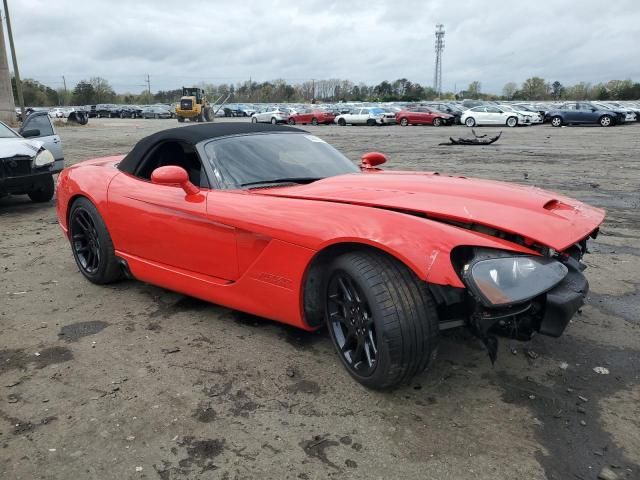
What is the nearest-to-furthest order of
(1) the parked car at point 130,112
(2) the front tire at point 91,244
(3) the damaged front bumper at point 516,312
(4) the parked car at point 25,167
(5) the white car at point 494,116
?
1. (3) the damaged front bumper at point 516,312
2. (2) the front tire at point 91,244
3. (4) the parked car at point 25,167
4. (5) the white car at point 494,116
5. (1) the parked car at point 130,112

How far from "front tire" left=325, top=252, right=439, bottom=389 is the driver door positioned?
2.84ft

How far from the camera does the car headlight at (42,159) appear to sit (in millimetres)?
7602

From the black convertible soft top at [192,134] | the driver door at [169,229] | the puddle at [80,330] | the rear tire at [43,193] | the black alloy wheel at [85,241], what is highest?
the black convertible soft top at [192,134]

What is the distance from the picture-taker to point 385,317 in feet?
8.10

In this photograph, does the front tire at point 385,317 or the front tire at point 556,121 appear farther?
the front tire at point 556,121

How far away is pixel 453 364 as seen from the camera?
3021 mm

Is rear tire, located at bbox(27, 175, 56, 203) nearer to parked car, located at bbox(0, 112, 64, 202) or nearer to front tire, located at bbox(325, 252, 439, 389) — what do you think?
parked car, located at bbox(0, 112, 64, 202)

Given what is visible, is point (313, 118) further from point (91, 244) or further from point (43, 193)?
point (91, 244)

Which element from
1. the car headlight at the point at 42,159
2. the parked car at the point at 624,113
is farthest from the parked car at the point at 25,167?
the parked car at the point at 624,113

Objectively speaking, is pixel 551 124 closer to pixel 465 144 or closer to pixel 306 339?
pixel 465 144

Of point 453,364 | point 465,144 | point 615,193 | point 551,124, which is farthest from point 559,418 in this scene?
point 551,124

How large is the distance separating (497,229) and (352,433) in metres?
1.15

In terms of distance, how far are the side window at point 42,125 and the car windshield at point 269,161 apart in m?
7.61

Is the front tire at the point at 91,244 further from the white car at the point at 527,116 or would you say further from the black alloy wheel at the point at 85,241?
the white car at the point at 527,116
